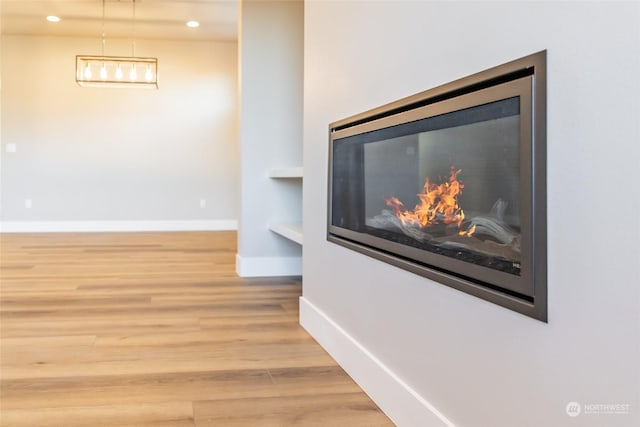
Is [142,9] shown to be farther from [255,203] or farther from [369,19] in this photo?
[369,19]

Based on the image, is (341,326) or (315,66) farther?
(315,66)

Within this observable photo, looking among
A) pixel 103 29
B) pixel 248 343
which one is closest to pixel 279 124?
pixel 248 343

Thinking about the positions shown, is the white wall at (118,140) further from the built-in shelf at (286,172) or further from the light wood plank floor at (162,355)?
the built-in shelf at (286,172)

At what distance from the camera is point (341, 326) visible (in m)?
2.13

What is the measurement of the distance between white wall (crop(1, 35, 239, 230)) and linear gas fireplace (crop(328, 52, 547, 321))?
6368mm

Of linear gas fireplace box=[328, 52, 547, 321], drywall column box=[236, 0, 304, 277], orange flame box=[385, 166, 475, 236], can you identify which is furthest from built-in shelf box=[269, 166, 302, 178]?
orange flame box=[385, 166, 475, 236]

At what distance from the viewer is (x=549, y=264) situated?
37.1 inches

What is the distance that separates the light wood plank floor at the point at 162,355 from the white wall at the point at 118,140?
371 centimetres

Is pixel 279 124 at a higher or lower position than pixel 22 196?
higher

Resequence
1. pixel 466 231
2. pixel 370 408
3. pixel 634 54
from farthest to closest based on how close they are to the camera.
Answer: pixel 370 408 < pixel 466 231 < pixel 634 54

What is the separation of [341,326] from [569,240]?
1327 millimetres

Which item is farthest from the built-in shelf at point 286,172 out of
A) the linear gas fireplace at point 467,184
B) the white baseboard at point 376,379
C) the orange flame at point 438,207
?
the orange flame at point 438,207

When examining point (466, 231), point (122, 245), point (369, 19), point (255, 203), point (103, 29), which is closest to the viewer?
point (466, 231)

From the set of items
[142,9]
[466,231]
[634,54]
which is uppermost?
[142,9]
